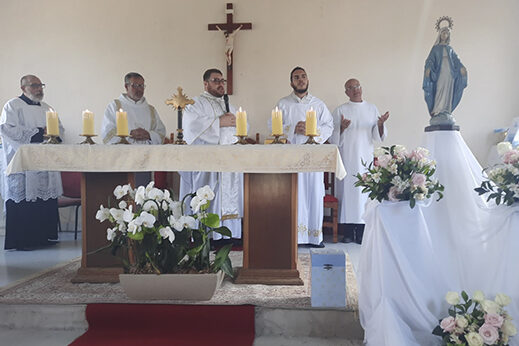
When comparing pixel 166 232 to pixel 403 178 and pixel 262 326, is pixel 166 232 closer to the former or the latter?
pixel 262 326

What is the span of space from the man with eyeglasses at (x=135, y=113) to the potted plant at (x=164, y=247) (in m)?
1.77

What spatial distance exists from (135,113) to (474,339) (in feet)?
13.1

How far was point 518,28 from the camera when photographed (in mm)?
6090

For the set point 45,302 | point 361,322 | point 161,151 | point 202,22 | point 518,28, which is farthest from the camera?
point 202,22

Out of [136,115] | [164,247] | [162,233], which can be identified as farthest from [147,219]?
[136,115]

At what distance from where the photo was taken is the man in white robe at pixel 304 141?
4.98 meters

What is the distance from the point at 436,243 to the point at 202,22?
5.07 m

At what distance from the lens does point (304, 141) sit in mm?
5195

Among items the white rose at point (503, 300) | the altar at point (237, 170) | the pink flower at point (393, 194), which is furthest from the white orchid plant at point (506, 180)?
the altar at point (237, 170)

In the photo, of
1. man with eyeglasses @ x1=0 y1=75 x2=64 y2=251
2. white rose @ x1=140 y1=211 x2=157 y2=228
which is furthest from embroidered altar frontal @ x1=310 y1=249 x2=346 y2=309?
man with eyeglasses @ x1=0 y1=75 x2=64 y2=251

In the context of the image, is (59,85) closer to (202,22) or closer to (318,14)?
(202,22)

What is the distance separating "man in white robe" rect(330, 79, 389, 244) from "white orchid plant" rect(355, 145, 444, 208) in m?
2.86

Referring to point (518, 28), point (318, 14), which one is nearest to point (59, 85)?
point (318, 14)

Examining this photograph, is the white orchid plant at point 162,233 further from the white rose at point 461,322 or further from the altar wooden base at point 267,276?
the white rose at point 461,322
